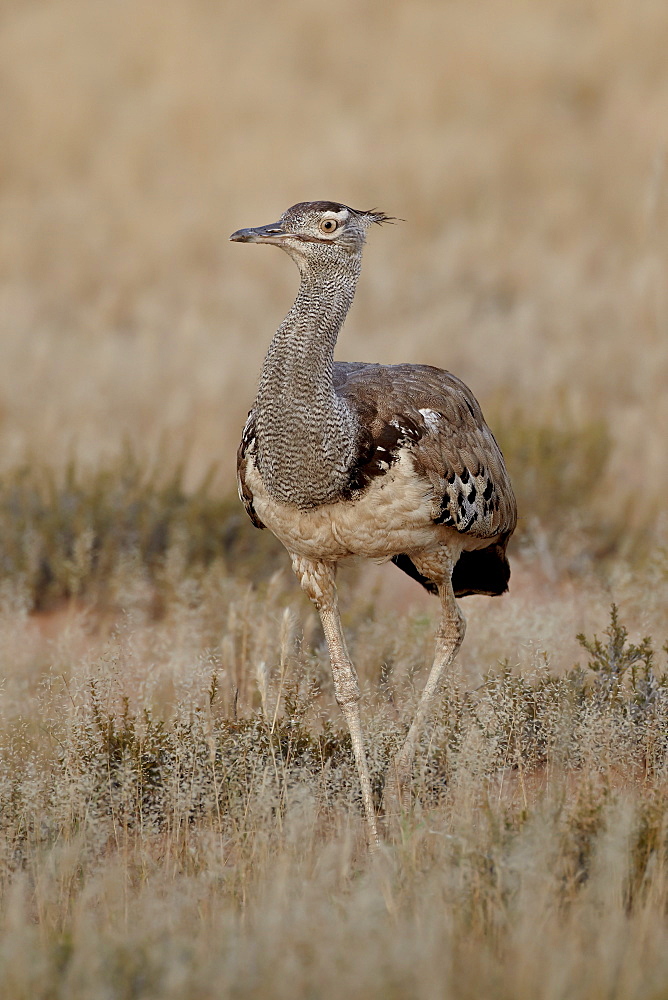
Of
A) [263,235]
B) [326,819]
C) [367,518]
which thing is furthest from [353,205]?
[326,819]

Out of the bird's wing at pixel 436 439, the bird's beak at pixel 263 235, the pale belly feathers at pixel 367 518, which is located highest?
the bird's beak at pixel 263 235

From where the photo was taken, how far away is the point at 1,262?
12922mm

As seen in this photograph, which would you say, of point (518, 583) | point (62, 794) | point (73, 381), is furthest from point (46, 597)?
point (73, 381)

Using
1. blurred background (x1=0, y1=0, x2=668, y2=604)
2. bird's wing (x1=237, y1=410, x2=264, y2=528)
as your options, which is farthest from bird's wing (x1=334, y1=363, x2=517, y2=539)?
blurred background (x1=0, y1=0, x2=668, y2=604)

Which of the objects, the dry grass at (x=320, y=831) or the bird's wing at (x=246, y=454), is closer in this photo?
the dry grass at (x=320, y=831)

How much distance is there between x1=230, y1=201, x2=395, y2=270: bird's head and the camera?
13.2 ft

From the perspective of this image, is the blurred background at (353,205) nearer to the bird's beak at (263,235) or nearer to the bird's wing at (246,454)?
the bird's wing at (246,454)

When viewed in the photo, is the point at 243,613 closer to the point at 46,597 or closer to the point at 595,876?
the point at 46,597

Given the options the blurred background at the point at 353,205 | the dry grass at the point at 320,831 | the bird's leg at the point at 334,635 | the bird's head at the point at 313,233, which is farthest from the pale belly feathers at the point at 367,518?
the blurred background at the point at 353,205

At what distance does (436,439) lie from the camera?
4293 millimetres

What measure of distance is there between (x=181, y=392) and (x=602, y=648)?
5.40 meters

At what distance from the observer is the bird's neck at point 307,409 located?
3908 mm

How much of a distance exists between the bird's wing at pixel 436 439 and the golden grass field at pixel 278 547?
593 millimetres

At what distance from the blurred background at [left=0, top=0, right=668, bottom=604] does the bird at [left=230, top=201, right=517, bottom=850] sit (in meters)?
2.68
